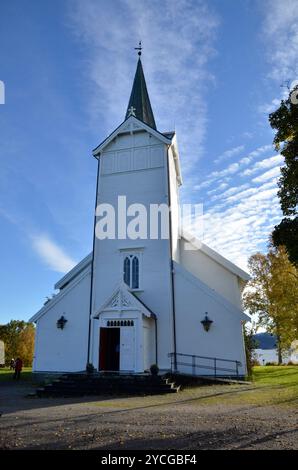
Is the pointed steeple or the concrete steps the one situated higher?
the pointed steeple

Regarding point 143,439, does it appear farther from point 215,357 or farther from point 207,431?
point 215,357

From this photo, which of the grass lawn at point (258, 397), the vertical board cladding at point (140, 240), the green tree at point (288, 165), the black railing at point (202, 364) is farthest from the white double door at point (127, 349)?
the green tree at point (288, 165)

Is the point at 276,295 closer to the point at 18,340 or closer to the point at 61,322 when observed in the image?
the point at 61,322

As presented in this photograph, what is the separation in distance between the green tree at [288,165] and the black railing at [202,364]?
797 cm

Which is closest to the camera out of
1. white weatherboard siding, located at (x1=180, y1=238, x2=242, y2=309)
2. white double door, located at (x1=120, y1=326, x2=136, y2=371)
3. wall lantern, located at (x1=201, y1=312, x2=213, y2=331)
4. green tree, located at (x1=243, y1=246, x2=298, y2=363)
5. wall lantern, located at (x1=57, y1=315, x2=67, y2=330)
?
white double door, located at (x1=120, y1=326, x2=136, y2=371)

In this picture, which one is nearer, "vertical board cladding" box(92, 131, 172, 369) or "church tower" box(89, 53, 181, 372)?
"church tower" box(89, 53, 181, 372)

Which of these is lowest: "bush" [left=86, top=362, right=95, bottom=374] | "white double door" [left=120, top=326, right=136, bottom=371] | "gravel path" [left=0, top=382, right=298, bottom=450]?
"gravel path" [left=0, top=382, right=298, bottom=450]

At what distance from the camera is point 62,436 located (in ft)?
23.7

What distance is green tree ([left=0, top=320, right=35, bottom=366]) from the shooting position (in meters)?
60.6

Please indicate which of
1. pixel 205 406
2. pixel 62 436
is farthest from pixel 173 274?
pixel 62 436

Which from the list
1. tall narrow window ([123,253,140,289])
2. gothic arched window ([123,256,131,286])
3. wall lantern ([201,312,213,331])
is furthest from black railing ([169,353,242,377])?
gothic arched window ([123,256,131,286])

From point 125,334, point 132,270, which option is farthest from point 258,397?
point 132,270

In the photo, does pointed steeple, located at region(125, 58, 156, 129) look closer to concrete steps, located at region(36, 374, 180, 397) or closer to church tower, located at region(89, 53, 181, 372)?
church tower, located at region(89, 53, 181, 372)

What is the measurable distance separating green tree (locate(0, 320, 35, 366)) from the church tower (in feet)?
151
